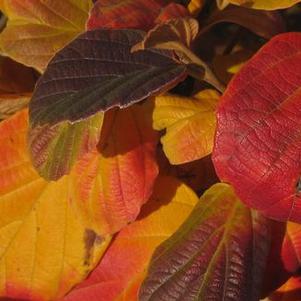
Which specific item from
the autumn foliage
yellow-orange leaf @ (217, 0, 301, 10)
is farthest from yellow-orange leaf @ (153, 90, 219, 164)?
yellow-orange leaf @ (217, 0, 301, 10)

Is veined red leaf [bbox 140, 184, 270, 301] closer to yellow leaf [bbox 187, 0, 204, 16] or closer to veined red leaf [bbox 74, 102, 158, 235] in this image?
veined red leaf [bbox 74, 102, 158, 235]

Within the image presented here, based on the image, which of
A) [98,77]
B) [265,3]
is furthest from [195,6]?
[98,77]

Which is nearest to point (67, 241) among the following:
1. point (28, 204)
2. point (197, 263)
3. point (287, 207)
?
point (28, 204)

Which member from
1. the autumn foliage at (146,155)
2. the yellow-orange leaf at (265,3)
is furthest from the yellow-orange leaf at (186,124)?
the yellow-orange leaf at (265,3)

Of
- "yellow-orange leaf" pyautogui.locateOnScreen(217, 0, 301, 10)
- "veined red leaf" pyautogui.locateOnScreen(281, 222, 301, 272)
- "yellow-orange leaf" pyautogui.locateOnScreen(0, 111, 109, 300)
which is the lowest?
"yellow-orange leaf" pyautogui.locateOnScreen(0, 111, 109, 300)

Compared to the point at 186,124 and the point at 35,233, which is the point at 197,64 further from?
the point at 35,233

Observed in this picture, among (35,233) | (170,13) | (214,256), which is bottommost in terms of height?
(35,233)
